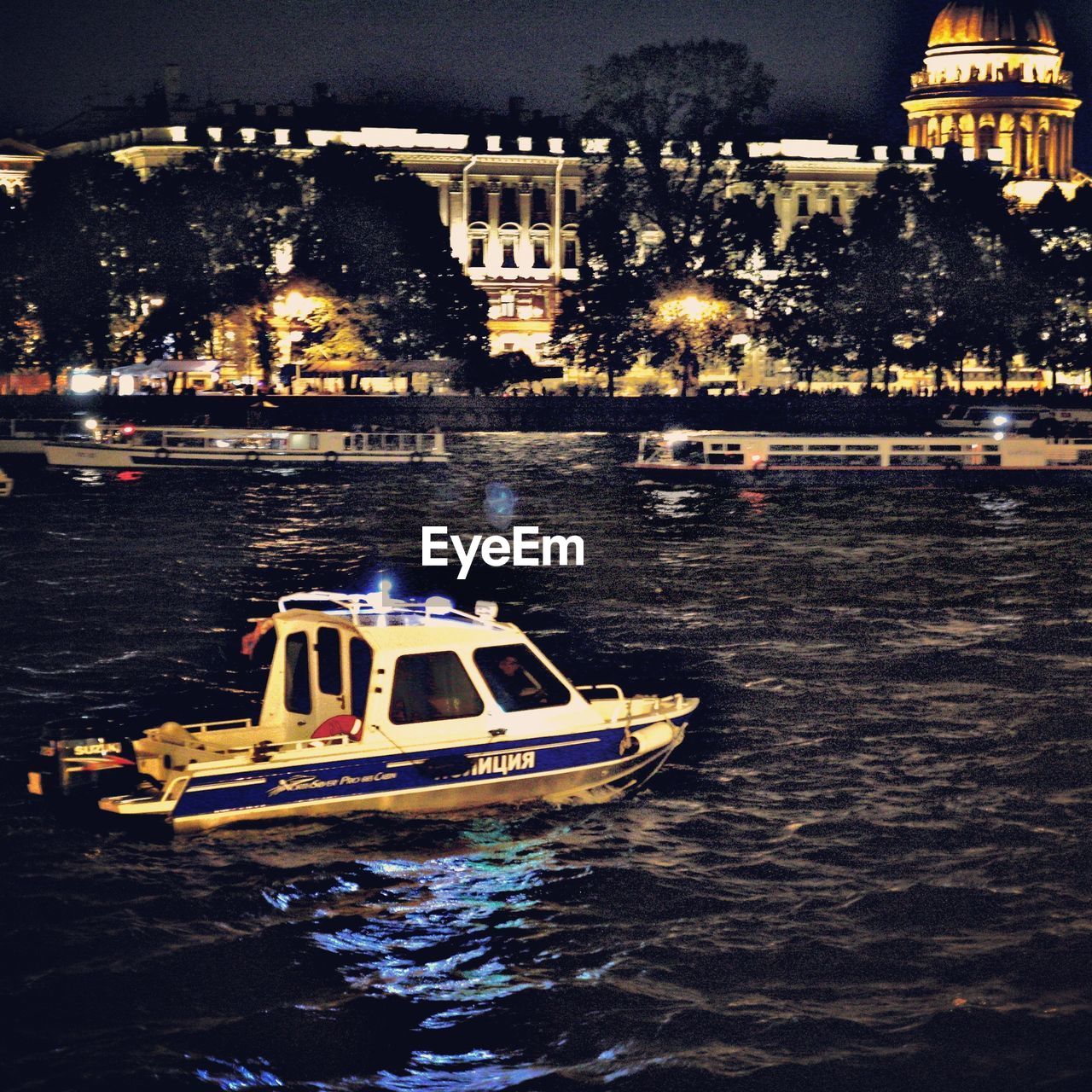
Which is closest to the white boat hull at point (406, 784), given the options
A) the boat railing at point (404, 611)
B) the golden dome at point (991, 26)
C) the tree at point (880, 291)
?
the boat railing at point (404, 611)

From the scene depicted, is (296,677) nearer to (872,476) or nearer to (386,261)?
(872,476)

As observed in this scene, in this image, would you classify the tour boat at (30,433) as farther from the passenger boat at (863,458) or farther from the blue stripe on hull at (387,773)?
the blue stripe on hull at (387,773)

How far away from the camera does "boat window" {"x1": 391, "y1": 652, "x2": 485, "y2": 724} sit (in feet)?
65.4

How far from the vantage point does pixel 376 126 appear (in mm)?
142500

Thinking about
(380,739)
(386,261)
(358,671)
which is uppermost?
(386,261)

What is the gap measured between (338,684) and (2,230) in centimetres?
8813

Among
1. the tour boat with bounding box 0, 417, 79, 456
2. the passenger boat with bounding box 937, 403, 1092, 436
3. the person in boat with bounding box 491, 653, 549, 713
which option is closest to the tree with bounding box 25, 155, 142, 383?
the tour boat with bounding box 0, 417, 79, 456

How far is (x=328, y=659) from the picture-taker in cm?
2072

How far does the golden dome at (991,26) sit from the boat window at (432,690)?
600ft

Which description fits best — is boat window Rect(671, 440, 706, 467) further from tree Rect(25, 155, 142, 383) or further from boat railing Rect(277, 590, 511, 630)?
boat railing Rect(277, 590, 511, 630)

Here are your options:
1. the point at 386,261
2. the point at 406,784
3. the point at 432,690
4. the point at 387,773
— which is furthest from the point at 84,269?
the point at 387,773

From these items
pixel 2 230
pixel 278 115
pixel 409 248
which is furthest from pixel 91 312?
pixel 278 115

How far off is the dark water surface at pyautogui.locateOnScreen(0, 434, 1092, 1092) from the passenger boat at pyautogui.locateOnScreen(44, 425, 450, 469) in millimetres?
44806

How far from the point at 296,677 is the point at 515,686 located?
2182 mm
